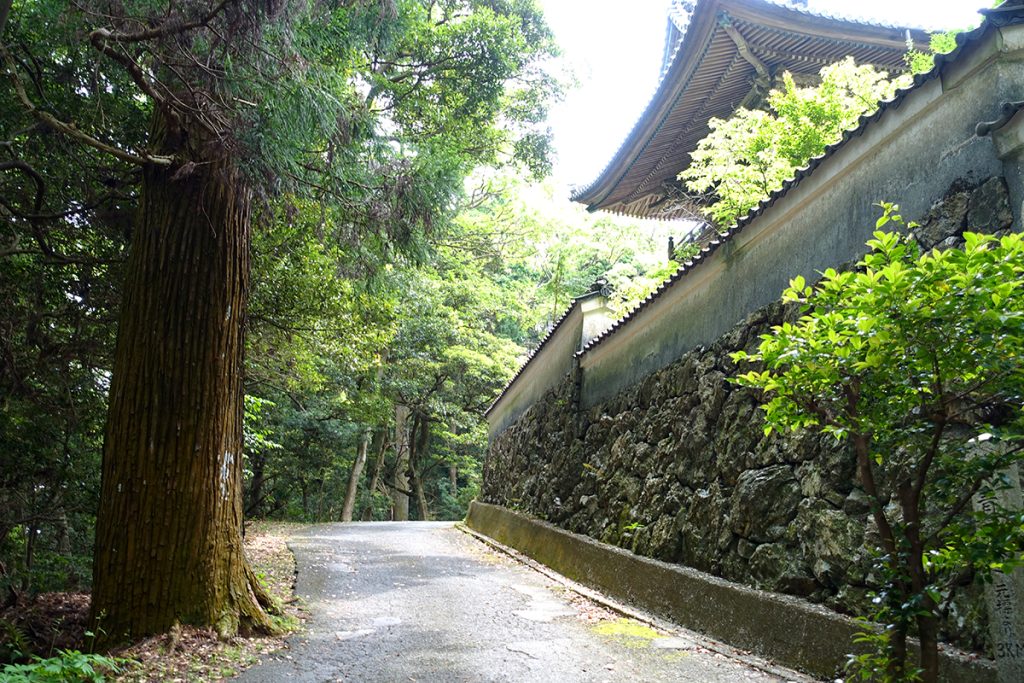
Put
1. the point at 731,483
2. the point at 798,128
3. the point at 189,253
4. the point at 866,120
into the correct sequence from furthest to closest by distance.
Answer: the point at 798,128 → the point at 731,483 → the point at 189,253 → the point at 866,120

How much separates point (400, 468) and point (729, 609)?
64.1 ft

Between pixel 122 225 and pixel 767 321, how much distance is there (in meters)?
5.78

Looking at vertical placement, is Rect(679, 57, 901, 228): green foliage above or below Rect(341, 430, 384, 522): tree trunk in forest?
above

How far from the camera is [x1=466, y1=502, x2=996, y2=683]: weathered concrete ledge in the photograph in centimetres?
382

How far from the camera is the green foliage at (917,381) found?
2.22 metres

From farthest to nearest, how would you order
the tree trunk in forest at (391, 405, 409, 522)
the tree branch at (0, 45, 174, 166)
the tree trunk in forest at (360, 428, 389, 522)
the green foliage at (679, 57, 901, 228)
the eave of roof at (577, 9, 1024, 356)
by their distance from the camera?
the tree trunk in forest at (360, 428, 389, 522) < the tree trunk in forest at (391, 405, 409, 522) < the green foliage at (679, 57, 901, 228) < the tree branch at (0, 45, 174, 166) < the eave of roof at (577, 9, 1024, 356)

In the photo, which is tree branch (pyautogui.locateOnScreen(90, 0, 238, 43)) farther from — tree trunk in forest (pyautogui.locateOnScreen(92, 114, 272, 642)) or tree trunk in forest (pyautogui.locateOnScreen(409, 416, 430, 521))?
tree trunk in forest (pyautogui.locateOnScreen(409, 416, 430, 521))

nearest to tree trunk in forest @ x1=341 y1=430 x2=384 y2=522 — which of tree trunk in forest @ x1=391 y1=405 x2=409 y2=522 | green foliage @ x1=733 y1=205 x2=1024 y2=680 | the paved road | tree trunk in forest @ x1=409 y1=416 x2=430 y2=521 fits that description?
tree trunk in forest @ x1=391 y1=405 x2=409 y2=522

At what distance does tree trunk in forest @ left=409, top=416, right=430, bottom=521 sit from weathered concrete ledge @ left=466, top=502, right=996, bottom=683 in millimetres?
16715

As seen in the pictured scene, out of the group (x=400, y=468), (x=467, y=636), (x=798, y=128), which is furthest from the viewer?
(x=400, y=468)

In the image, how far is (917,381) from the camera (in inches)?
97.0

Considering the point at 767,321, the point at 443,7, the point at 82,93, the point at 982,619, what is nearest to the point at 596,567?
the point at 767,321

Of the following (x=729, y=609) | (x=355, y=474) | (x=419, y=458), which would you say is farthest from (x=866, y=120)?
(x=419, y=458)

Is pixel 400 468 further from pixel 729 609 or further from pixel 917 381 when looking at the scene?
pixel 917 381
